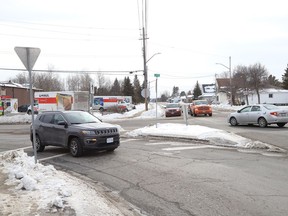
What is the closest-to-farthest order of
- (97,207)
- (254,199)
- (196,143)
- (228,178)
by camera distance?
(97,207), (254,199), (228,178), (196,143)

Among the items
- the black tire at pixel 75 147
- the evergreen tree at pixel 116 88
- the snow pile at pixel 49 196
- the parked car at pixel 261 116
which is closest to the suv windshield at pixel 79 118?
the black tire at pixel 75 147

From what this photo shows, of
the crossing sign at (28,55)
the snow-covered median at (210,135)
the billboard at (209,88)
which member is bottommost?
the snow-covered median at (210,135)

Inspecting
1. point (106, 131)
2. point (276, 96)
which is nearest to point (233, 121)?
point (106, 131)

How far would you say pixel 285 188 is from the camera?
664 centimetres

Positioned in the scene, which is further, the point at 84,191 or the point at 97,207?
the point at 84,191

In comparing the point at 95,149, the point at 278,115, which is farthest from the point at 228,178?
the point at 278,115

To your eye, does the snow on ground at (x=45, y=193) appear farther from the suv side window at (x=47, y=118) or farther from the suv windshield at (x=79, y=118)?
the suv side window at (x=47, y=118)

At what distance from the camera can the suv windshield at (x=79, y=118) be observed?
11.9 m

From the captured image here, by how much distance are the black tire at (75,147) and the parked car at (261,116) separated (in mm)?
13050

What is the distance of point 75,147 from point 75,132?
54cm

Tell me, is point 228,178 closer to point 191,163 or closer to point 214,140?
point 191,163

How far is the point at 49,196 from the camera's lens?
5648mm

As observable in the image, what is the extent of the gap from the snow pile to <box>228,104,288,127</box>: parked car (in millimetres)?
15541

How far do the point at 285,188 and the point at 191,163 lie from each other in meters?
3.19
